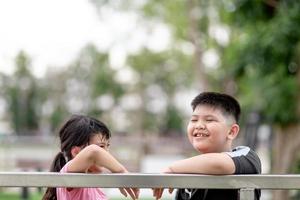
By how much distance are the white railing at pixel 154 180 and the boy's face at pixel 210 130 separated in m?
0.26

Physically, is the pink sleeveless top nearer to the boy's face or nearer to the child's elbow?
the boy's face

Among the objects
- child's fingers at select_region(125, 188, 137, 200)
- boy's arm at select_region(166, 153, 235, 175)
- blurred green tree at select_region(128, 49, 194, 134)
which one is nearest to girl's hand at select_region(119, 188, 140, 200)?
child's fingers at select_region(125, 188, 137, 200)

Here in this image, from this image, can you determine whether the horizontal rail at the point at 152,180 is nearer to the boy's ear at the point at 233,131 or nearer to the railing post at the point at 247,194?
the railing post at the point at 247,194

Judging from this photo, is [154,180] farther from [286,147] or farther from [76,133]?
[286,147]

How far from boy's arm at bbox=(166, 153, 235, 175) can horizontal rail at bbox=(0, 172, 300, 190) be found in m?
0.03

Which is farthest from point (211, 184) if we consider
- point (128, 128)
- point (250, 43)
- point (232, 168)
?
point (128, 128)

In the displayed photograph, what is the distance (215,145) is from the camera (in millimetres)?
2158

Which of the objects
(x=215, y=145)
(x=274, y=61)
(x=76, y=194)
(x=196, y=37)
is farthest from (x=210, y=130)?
(x=196, y=37)

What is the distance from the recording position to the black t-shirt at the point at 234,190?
2.04m

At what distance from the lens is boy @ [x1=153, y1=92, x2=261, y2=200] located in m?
1.97

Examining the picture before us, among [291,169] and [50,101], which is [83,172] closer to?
[291,169]

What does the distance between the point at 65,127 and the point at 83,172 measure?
1.37ft

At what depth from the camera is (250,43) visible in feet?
32.0

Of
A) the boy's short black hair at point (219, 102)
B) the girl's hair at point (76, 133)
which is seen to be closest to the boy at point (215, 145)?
the boy's short black hair at point (219, 102)
